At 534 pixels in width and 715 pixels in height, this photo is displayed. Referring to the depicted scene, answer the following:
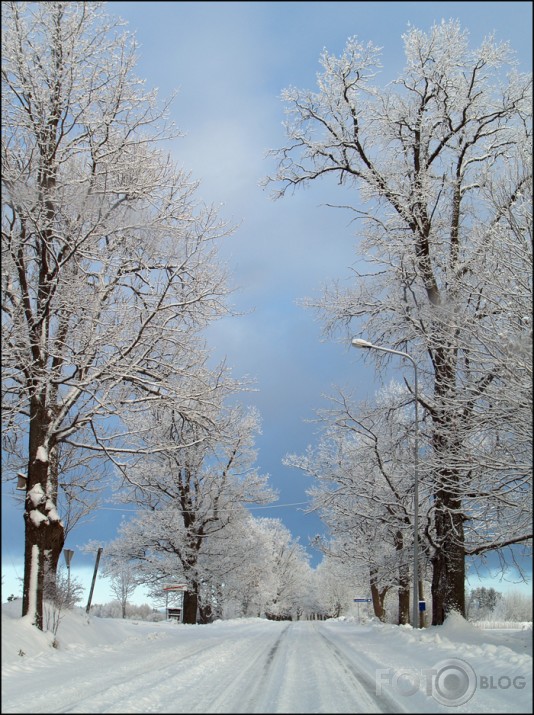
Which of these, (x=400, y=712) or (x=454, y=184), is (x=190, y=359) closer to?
(x=454, y=184)

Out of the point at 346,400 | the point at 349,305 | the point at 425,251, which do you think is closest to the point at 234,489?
the point at 346,400

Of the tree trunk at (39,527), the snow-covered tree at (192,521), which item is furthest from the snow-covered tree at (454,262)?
the snow-covered tree at (192,521)

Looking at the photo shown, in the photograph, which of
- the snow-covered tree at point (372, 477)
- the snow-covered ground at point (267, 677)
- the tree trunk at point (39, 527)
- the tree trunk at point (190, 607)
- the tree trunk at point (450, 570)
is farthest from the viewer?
the tree trunk at point (190, 607)

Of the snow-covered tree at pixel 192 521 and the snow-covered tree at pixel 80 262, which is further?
the snow-covered tree at pixel 192 521

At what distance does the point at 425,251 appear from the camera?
16578mm

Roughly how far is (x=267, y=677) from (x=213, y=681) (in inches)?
28.6

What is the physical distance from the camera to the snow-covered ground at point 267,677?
5496mm

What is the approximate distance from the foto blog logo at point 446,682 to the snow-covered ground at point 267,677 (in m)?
0.01

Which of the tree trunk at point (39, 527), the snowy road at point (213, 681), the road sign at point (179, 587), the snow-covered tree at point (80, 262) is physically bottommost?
the road sign at point (179, 587)

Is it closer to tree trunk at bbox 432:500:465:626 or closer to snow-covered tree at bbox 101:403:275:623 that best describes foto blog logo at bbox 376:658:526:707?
tree trunk at bbox 432:500:465:626

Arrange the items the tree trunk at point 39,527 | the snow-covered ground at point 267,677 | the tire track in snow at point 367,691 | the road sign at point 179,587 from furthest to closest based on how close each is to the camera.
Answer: the road sign at point 179,587 → the tree trunk at point 39,527 → the tire track in snow at point 367,691 → the snow-covered ground at point 267,677

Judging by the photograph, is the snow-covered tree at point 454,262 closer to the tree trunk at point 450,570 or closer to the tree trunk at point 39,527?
the tree trunk at point 450,570

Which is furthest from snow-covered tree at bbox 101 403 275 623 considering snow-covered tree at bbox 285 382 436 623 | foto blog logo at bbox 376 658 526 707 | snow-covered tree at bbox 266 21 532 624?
foto blog logo at bbox 376 658 526 707

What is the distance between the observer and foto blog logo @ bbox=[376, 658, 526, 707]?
5.70 m
